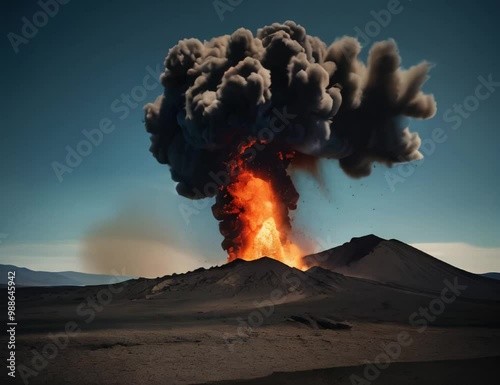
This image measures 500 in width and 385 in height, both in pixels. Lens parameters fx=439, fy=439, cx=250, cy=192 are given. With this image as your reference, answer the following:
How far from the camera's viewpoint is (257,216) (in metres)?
51.5

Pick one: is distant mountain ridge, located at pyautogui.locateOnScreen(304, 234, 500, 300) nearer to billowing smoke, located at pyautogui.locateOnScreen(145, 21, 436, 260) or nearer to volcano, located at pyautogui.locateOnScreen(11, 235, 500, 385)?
volcano, located at pyautogui.locateOnScreen(11, 235, 500, 385)

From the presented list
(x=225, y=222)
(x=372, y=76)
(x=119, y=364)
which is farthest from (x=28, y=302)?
(x=372, y=76)

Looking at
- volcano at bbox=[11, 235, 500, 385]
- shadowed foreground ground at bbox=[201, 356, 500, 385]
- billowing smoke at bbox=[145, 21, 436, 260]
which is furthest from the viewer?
billowing smoke at bbox=[145, 21, 436, 260]

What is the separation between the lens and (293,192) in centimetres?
5375

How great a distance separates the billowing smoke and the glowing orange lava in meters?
0.80

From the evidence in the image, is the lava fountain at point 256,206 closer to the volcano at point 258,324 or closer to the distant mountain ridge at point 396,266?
the volcano at point 258,324

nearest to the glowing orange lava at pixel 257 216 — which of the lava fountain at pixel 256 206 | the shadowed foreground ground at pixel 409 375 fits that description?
the lava fountain at pixel 256 206

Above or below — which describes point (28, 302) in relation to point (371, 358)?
above

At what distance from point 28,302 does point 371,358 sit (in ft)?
134

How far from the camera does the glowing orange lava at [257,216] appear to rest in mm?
51688

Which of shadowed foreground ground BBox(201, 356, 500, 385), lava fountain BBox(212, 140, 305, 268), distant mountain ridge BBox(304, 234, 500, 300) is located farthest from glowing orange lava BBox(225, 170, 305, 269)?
shadowed foreground ground BBox(201, 356, 500, 385)

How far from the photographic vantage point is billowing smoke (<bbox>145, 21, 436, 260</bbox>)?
49.4 m

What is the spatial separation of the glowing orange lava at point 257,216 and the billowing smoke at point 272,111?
803mm

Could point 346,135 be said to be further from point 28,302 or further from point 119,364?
point 119,364
